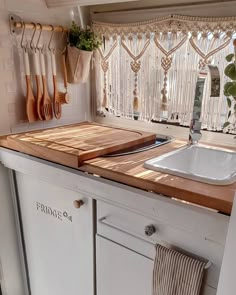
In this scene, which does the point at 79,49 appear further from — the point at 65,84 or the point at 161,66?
the point at 161,66

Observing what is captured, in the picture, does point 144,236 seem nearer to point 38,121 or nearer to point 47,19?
point 38,121

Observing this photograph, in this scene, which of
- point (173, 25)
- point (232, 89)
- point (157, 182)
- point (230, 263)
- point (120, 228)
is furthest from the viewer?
point (173, 25)

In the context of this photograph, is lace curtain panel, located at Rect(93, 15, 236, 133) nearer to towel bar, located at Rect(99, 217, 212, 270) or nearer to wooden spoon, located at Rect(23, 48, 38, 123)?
wooden spoon, located at Rect(23, 48, 38, 123)

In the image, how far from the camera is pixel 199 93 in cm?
128

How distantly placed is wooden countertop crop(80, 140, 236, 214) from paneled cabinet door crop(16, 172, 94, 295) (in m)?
0.17

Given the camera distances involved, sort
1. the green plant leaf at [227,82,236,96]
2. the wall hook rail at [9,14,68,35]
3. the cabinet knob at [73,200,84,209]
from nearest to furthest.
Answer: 1. the green plant leaf at [227,82,236,96]
2. the cabinet knob at [73,200,84,209]
3. the wall hook rail at [9,14,68,35]

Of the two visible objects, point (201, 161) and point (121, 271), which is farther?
point (201, 161)

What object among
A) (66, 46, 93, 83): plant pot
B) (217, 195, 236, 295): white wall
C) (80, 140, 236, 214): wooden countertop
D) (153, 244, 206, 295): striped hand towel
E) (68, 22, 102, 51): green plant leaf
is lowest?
(153, 244, 206, 295): striped hand towel

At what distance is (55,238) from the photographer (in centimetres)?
131

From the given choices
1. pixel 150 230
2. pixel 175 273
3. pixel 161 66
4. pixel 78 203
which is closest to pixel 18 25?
pixel 161 66

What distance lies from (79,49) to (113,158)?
731mm

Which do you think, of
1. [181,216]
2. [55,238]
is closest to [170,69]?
[181,216]

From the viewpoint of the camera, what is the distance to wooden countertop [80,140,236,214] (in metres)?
0.80

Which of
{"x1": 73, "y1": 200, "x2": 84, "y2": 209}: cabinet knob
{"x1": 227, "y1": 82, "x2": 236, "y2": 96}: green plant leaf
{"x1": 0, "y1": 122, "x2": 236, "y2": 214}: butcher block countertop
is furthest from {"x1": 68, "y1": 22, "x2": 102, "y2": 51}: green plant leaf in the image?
{"x1": 227, "y1": 82, "x2": 236, "y2": 96}: green plant leaf
